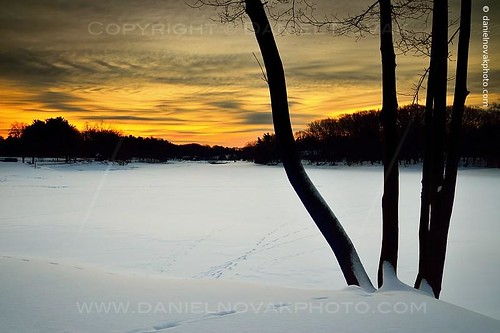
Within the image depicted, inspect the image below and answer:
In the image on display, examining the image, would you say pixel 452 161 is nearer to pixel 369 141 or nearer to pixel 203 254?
pixel 203 254

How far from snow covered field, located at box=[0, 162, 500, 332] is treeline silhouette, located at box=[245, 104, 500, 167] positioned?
111ft

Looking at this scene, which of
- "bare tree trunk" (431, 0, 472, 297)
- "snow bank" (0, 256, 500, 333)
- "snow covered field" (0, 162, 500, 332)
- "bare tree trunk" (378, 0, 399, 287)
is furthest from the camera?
"bare tree trunk" (378, 0, 399, 287)

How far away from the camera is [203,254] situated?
9961mm

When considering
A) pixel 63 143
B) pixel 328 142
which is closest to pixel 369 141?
pixel 328 142

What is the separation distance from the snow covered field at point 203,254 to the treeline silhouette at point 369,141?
111ft

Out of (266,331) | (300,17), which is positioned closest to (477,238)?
(300,17)

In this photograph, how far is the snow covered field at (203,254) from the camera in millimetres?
4188

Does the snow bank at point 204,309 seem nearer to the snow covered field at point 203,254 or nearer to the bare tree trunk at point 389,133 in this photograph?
the snow covered field at point 203,254

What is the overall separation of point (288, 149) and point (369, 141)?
301ft

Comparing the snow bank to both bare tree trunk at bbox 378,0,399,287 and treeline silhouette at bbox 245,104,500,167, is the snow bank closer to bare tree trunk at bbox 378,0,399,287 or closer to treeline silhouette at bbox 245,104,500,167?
bare tree trunk at bbox 378,0,399,287

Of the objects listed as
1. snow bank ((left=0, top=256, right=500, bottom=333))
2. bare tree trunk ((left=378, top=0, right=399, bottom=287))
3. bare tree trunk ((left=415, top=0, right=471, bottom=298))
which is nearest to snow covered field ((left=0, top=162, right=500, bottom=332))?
snow bank ((left=0, top=256, right=500, bottom=333))

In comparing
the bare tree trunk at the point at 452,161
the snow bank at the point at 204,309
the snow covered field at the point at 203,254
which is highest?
the bare tree trunk at the point at 452,161

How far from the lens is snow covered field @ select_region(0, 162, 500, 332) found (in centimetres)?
419

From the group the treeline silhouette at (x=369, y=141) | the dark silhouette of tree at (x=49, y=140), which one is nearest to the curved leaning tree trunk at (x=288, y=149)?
the treeline silhouette at (x=369, y=141)
